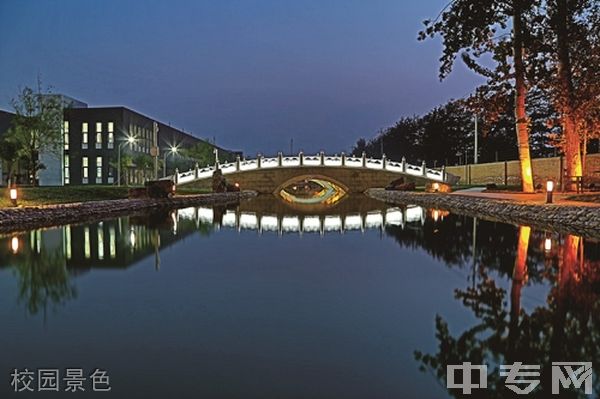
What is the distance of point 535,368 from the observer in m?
3.84

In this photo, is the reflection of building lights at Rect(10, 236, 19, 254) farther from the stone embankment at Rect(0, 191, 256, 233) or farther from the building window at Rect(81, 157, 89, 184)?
the building window at Rect(81, 157, 89, 184)

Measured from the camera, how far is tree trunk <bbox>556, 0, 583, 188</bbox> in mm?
20188

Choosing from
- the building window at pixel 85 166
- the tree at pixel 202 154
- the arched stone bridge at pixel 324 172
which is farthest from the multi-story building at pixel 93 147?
the tree at pixel 202 154

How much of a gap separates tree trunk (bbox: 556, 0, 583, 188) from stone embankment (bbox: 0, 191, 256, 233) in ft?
53.8

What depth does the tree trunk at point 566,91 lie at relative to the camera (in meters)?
20.2

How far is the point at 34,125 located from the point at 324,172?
24699mm

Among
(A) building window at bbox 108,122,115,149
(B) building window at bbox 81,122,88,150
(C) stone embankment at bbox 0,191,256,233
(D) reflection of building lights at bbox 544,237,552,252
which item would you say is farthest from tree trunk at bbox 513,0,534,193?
(B) building window at bbox 81,122,88,150

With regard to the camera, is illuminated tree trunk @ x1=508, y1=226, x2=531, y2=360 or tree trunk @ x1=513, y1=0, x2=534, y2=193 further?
tree trunk @ x1=513, y1=0, x2=534, y2=193

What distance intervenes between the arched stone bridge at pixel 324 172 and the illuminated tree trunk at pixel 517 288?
3354 centimetres

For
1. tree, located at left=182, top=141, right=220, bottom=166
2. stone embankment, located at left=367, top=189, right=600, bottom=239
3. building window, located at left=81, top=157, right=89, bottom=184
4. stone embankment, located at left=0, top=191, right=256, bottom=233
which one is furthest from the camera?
tree, located at left=182, top=141, right=220, bottom=166

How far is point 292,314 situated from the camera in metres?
5.39

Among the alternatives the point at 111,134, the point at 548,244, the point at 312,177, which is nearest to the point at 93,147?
the point at 111,134

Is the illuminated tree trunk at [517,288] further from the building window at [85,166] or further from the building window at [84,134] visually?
the building window at [84,134]

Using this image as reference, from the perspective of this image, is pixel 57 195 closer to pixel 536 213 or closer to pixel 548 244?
pixel 536 213
